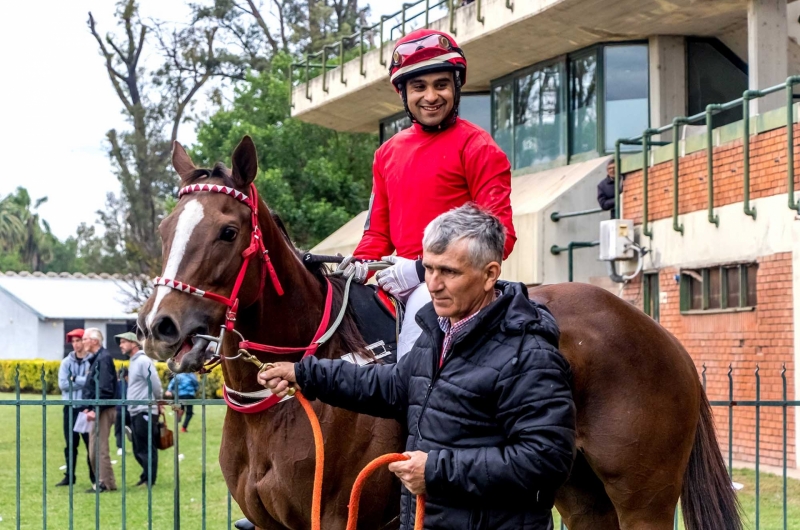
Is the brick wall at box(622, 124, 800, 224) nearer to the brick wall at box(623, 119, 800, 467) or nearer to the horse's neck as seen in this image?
the brick wall at box(623, 119, 800, 467)

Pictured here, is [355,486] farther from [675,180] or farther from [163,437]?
[675,180]

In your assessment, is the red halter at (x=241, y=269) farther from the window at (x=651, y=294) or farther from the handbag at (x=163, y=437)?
the window at (x=651, y=294)

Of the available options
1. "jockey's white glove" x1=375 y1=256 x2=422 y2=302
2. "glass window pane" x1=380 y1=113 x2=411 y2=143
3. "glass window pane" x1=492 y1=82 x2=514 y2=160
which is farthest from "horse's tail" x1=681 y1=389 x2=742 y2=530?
"glass window pane" x1=380 y1=113 x2=411 y2=143

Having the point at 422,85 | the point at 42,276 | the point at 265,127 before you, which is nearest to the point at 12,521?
the point at 422,85

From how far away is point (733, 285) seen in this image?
13.9 metres

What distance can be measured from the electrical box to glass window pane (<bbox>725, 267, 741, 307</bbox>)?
207 cm

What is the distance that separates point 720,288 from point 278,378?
11618mm

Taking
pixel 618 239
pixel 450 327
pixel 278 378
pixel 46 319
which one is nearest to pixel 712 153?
pixel 618 239

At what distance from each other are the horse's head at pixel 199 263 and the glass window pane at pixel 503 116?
16712 millimetres

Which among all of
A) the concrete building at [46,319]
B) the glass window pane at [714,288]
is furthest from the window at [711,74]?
the concrete building at [46,319]

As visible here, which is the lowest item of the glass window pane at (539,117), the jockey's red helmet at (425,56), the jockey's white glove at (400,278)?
the jockey's white glove at (400,278)

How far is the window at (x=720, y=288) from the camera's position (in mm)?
Answer: 13617

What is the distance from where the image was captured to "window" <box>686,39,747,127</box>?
1797 cm

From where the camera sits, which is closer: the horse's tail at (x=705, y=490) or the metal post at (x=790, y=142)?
the horse's tail at (x=705, y=490)
